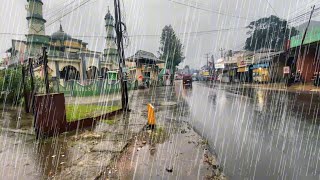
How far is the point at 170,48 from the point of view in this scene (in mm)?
60844

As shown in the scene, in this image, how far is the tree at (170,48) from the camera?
200ft

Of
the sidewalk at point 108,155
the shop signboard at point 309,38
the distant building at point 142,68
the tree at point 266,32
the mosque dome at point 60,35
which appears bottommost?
the sidewalk at point 108,155

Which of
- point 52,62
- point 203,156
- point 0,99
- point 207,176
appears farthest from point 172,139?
point 52,62

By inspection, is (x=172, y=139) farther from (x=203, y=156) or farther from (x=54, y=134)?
(x=54, y=134)

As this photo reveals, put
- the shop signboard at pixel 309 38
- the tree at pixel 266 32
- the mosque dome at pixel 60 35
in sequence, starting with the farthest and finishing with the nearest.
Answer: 1. the tree at pixel 266 32
2. the mosque dome at pixel 60 35
3. the shop signboard at pixel 309 38

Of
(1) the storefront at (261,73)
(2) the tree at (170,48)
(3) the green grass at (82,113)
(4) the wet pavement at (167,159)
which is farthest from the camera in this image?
(2) the tree at (170,48)

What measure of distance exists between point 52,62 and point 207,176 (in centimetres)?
3192

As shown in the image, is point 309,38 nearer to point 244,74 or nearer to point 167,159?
point 167,159

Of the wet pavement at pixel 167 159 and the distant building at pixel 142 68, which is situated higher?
the distant building at pixel 142 68

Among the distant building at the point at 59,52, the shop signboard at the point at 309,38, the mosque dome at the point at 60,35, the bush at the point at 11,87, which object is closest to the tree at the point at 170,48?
the distant building at the point at 59,52

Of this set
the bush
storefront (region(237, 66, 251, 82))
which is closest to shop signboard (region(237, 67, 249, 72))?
storefront (region(237, 66, 251, 82))

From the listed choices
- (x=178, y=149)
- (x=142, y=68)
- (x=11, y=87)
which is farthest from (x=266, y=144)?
(x=142, y=68)

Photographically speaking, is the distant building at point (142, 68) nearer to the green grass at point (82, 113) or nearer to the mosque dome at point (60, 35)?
the mosque dome at point (60, 35)

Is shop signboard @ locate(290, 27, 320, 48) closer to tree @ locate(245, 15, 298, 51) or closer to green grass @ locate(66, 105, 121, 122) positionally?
green grass @ locate(66, 105, 121, 122)
